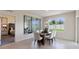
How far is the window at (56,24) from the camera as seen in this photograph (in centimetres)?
263

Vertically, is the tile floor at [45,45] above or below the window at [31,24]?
below

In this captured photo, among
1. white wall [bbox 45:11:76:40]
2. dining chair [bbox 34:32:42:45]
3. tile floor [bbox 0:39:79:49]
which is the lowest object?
tile floor [bbox 0:39:79:49]

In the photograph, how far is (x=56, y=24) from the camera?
270 centimetres

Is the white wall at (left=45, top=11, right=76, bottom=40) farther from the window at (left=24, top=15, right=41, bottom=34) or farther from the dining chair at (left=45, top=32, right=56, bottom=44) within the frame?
the window at (left=24, top=15, right=41, bottom=34)

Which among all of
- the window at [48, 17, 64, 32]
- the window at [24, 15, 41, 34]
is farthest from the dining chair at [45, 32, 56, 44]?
the window at [24, 15, 41, 34]

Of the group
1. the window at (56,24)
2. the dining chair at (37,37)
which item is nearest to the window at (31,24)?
the dining chair at (37,37)

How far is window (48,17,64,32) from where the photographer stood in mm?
2632

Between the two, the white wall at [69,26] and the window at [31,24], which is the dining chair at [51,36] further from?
the window at [31,24]

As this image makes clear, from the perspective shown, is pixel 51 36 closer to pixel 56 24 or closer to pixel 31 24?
pixel 56 24

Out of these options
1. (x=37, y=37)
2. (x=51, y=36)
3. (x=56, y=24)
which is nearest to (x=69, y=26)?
(x=56, y=24)
